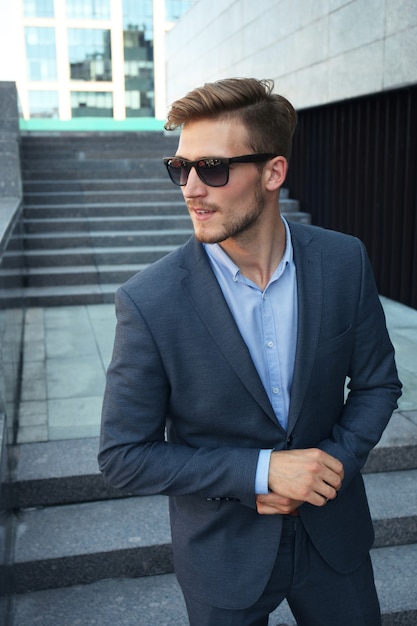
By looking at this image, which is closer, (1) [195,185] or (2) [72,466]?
(1) [195,185]

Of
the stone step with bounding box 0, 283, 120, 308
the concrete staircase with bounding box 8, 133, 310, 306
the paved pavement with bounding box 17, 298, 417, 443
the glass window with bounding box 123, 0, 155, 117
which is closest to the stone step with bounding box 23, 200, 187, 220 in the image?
the concrete staircase with bounding box 8, 133, 310, 306

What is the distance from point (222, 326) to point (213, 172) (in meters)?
0.42

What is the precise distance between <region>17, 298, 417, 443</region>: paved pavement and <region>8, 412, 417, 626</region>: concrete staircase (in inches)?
15.3

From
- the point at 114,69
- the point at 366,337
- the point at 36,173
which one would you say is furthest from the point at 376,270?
the point at 114,69

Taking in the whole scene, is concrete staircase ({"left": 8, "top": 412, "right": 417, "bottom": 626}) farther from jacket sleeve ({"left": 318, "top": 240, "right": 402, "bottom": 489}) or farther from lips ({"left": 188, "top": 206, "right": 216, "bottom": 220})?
lips ({"left": 188, "top": 206, "right": 216, "bottom": 220})

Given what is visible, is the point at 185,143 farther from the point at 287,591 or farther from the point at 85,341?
the point at 85,341

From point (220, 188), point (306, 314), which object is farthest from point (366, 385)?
point (220, 188)

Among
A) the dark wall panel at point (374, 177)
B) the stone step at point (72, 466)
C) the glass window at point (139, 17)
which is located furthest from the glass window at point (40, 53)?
the stone step at point (72, 466)

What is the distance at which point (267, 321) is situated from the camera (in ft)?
6.32

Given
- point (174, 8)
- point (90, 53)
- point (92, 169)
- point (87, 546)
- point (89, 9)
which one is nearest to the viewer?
point (87, 546)

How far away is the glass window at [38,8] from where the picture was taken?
2972 inches

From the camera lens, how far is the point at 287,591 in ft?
6.45

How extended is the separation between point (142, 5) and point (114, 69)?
25.4 feet

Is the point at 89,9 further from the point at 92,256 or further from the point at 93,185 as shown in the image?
the point at 92,256
